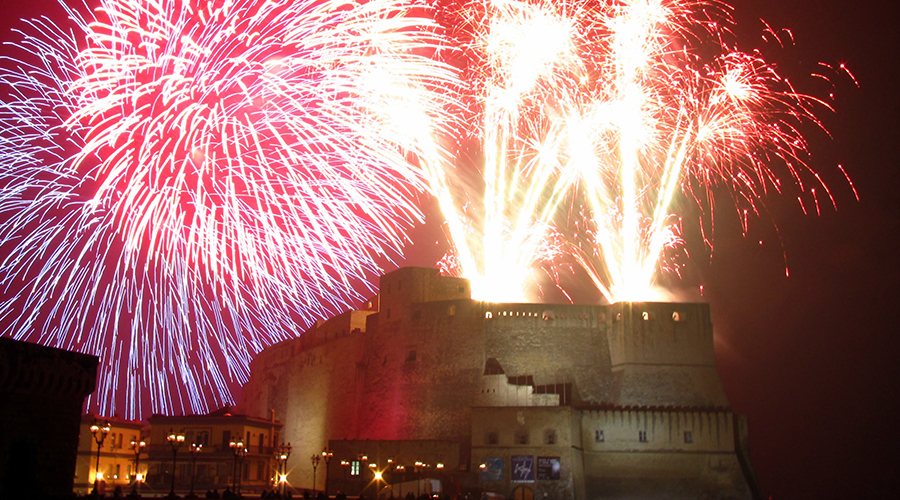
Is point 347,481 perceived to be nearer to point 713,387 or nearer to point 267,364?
point 713,387

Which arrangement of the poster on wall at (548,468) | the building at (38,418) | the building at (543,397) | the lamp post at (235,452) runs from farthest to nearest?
the building at (543,397) < the poster on wall at (548,468) < the lamp post at (235,452) < the building at (38,418)

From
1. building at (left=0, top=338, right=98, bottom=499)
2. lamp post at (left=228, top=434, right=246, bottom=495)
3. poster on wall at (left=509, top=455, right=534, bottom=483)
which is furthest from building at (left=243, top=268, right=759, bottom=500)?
building at (left=0, top=338, right=98, bottom=499)

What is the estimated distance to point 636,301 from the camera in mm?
40625

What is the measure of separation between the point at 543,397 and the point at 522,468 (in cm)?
393

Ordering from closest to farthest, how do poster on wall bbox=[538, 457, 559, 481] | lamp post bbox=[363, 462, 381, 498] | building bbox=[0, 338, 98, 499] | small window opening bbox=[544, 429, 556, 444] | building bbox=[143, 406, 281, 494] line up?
building bbox=[0, 338, 98, 499] → poster on wall bbox=[538, 457, 559, 481] → small window opening bbox=[544, 429, 556, 444] → lamp post bbox=[363, 462, 381, 498] → building bbox=[143, 406, 281, 494]

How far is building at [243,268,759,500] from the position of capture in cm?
3625

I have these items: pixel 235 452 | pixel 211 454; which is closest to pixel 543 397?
pixel 235 452

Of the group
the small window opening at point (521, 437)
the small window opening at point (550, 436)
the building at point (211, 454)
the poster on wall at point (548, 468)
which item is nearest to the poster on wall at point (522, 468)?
the poster on wall at point (548, 468)

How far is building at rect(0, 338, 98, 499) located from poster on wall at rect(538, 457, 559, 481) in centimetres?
1960

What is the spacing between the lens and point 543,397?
38.5 m

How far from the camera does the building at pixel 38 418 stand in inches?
742

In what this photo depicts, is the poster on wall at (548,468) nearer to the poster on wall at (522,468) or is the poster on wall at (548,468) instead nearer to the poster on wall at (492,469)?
the poster on wall at (522,468)

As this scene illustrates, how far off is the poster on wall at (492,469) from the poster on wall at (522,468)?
1.44 feet

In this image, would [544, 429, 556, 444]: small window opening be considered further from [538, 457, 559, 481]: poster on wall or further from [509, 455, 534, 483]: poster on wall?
[509, 455, 534, 483]: poster on wall
